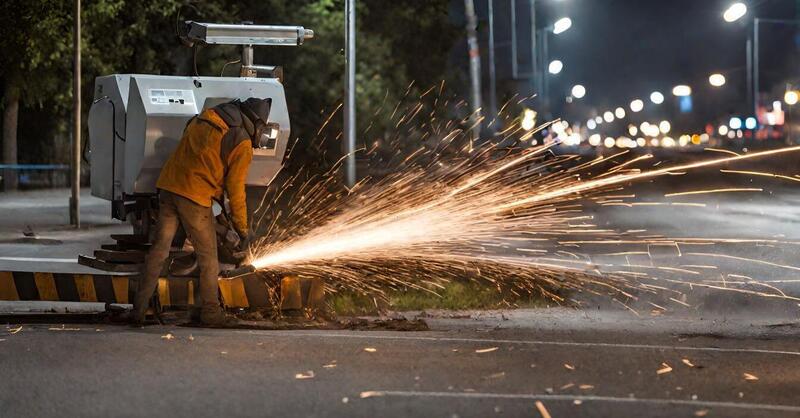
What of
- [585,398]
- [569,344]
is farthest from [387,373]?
[569,344]

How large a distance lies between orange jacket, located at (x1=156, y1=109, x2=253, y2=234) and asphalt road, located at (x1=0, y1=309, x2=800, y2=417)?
1111 mm

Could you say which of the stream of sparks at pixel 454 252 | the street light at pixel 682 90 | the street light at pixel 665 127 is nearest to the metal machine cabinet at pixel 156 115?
the stream of sparks at pixel 454 252

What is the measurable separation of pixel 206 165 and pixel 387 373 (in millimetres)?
2641

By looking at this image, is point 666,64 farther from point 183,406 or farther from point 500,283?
point 183,406

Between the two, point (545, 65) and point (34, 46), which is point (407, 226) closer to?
point (34, 46)

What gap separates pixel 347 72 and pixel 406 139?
1912 cm

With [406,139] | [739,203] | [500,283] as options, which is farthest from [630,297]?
[406,139]

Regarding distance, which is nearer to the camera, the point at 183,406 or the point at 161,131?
the point at 183,406

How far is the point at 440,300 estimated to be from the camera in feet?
43.7

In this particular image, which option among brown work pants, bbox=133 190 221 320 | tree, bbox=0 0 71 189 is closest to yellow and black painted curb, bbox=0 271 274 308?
brown work pants, bbox=133 190 221 320

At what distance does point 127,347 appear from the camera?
8922 millimetres

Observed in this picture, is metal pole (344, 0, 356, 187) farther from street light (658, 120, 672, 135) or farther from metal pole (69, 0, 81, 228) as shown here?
street light (658, 120, 672, 135)

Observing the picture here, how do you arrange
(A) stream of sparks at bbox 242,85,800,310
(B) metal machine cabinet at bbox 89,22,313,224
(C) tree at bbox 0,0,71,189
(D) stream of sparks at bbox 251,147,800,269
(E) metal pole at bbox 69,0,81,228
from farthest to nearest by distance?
(C) tree at bbox 0,0,71,189, (E) metal pole at bbox 69,0,81,228, (A) stream of sparks at bbox 242,85,800,310, (D) stream of sparks at bbox 251,147,800,269, (B) metal machine cabinet at bbox 89,22,313,224

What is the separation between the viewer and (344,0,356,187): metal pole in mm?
20047
